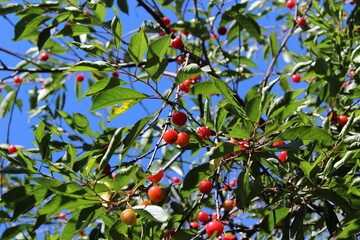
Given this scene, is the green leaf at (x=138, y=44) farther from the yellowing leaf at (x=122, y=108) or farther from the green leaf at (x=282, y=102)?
the green leaf at (x=282, y=102)

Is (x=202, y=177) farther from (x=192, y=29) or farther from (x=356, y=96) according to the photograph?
(x=192, y=29)

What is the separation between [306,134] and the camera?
1434 millimetres

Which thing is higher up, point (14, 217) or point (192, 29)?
point (192, 29)

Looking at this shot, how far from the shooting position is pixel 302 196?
65.6 inches

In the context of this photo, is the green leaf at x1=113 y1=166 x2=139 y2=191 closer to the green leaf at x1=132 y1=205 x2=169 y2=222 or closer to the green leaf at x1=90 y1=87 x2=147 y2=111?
the green leaf at x1=132 y1=205 x2=169 y2=222

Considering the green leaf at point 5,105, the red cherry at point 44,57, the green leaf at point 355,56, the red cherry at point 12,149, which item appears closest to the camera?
the green leaf at point 355,56

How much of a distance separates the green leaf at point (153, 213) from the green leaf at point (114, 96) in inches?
16.0

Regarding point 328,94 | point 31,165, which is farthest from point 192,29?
point 31,165

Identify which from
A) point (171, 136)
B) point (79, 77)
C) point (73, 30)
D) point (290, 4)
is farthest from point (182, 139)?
point (79, 77)

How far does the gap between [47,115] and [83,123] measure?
1.32 metres

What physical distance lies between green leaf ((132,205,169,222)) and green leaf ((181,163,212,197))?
1.18 feet

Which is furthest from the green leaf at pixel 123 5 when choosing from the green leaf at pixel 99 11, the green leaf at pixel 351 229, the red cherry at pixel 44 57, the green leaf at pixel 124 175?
the green leaf at pixel 351 229

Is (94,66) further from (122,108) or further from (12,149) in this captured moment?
(12,149)

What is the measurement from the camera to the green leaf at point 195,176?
1.71 metres
